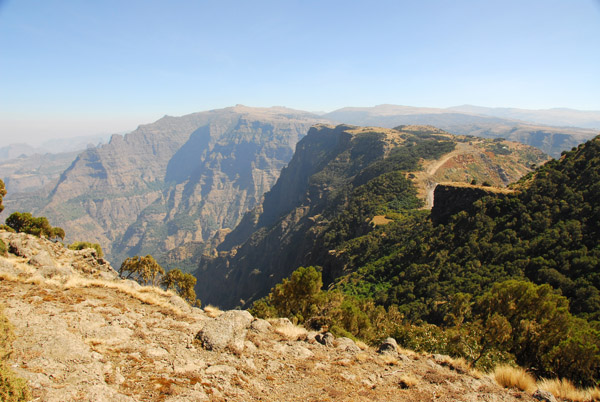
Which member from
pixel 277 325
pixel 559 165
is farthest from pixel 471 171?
pixel 277 325

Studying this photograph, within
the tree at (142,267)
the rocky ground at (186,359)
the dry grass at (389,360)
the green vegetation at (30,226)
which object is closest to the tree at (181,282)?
the tree at (142,267)

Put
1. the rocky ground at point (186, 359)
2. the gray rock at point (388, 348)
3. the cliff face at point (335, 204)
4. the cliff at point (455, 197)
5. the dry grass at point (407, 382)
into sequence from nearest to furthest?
the rocky ground at point (186, 359) < the dry grass at point (407, 382) < the gray rock at point (388, 348) < the cliff at point (455, 197) < the cliff face at point (335, 204)

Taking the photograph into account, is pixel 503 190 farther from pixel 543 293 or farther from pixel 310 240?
pixel 310 240

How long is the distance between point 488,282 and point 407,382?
40147 mm

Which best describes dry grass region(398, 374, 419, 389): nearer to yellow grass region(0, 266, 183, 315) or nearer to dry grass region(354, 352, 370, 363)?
dry grass region(354, 352, 370, 363)

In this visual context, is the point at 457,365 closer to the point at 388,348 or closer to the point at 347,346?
the point at 388,348

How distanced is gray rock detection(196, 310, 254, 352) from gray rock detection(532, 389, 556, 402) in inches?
458

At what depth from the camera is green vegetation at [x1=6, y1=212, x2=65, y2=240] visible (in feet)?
128

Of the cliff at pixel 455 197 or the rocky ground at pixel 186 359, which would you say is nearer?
the rocky ground at pixel 186 359

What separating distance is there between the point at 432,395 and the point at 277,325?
8.28 m

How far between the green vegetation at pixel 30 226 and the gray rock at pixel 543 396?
5226cm

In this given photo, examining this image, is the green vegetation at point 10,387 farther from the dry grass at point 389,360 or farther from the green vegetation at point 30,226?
the green vegetation at point 30,226

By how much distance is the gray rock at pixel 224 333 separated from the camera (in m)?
12.1

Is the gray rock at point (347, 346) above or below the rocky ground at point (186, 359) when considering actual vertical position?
below
